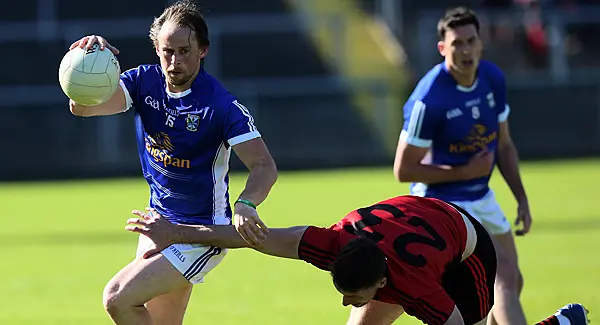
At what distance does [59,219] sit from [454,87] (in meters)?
9.30

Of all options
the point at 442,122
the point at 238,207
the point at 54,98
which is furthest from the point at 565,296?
the point at 54,98

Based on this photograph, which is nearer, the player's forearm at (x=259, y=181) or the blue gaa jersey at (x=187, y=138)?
the player's forearm at (x=259, y=181)

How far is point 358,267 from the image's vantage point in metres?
5.15

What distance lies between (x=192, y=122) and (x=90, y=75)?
0.59 meters

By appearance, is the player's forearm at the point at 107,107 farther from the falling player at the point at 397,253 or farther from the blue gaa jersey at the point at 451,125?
the blue gaa jersey at the point at 451,125

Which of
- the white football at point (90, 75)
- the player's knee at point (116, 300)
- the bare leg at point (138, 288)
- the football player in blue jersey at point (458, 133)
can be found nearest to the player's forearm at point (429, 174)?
the football player in blue jersey at point (458, 133)

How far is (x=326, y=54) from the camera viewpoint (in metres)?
23.5

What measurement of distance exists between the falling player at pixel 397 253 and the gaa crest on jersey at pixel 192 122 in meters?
0.51

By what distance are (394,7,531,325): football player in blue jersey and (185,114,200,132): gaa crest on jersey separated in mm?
1779

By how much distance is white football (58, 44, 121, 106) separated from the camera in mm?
5832

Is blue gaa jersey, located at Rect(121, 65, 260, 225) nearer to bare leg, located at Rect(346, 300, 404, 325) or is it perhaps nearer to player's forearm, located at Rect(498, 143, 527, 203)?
bare leg, located at Rect(346, 300, 404, 325)

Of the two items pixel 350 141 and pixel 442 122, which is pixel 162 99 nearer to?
pixel 442 122

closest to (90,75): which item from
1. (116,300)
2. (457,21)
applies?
(116,300)

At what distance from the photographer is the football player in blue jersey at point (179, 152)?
5766mm
